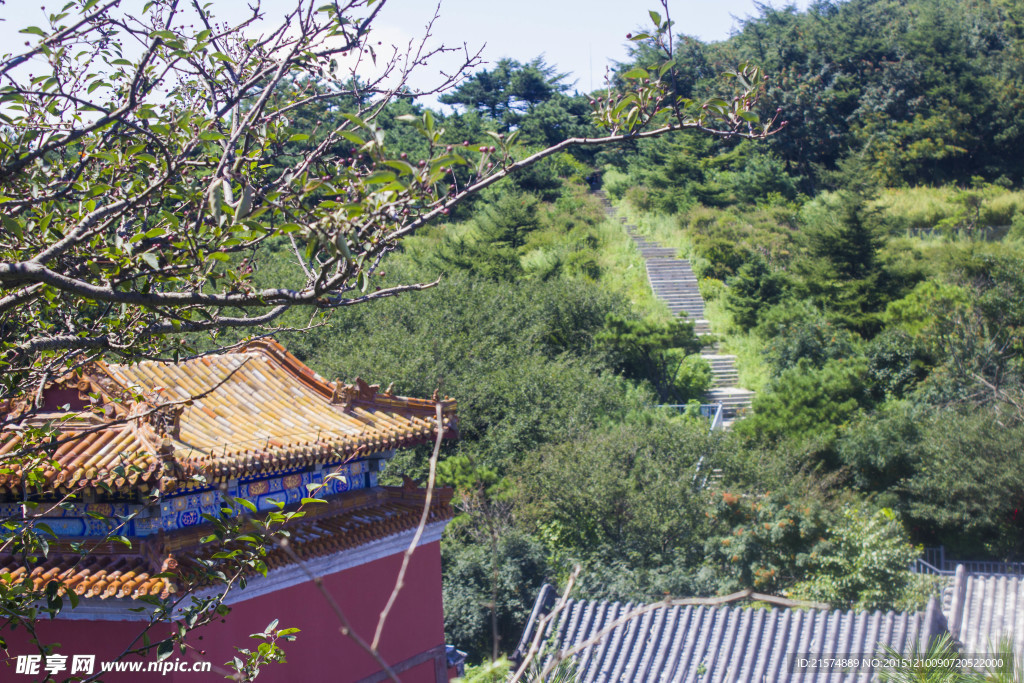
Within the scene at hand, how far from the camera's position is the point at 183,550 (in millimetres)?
4652

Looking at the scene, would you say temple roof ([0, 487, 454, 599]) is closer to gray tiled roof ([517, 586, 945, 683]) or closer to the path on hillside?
gray tiled roof ([517, 586, 945, 683])

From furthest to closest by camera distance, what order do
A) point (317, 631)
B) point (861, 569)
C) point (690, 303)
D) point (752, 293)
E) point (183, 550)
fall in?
point (690, 303)
point (752, 293)
point (861, 569)
point (317, 631)
point (183, 550)

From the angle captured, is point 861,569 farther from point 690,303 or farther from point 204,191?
point 690,303

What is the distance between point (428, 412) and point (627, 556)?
5.35 metres

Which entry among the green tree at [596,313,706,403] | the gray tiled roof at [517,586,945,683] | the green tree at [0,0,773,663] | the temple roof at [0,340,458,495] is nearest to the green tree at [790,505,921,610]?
the gray tiled roof at [517,586,945,683]

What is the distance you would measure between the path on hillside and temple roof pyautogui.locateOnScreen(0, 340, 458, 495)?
930 centimetres

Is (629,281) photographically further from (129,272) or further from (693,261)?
(129,272)

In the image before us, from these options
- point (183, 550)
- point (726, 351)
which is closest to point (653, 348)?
point (726, 351)

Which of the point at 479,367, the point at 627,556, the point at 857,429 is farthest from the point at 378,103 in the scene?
the point at 857,429

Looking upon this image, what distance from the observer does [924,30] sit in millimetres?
29125

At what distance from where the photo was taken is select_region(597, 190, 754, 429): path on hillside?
16.1 metres

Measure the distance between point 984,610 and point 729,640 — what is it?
225cm

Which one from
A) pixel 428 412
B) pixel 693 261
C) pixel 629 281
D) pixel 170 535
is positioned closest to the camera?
pixel 170 535

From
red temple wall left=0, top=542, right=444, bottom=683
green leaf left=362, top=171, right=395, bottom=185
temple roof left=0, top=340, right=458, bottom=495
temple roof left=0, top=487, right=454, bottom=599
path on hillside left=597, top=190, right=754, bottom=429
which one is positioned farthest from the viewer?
path on hillside left=597, top=190, right=754, bottom=429
